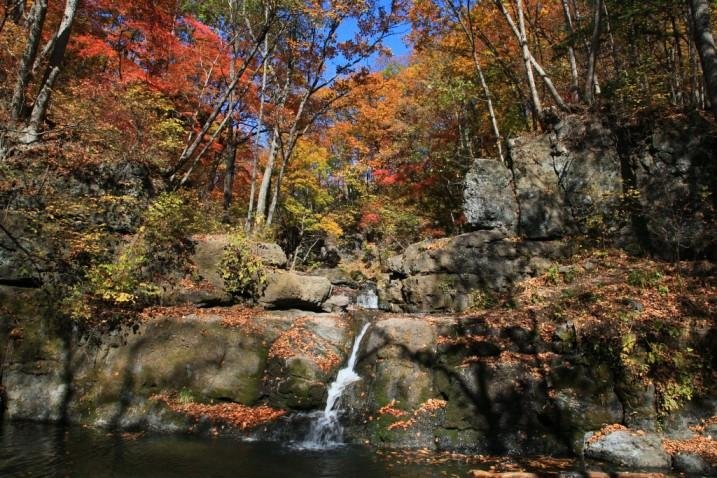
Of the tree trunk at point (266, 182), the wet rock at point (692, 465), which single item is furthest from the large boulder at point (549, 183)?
the wet rock at point (692, 465)

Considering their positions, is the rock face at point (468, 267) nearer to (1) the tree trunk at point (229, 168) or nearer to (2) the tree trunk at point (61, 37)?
(1) the tree trunk at point (229, 168)

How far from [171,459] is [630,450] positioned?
25.6 feet

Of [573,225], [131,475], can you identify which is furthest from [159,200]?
[573,225]

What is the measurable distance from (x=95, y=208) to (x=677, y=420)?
47.4ft

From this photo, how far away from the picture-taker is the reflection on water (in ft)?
22.7

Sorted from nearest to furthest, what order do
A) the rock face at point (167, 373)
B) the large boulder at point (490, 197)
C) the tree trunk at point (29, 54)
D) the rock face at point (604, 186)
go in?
the rock face at point (167, 373)
the tree trunk at point (29, 54)
the rock face at point (604, 186)
the large boulder at point (490, 197)

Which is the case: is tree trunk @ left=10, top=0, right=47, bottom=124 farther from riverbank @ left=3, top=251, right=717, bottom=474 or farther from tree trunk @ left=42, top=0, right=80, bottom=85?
riverbank @ left=3, top=251, right=717, bottom=474

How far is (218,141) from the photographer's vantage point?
22.4 metres

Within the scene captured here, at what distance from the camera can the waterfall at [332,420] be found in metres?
8.87

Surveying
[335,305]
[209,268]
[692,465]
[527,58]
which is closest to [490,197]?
[527,58]

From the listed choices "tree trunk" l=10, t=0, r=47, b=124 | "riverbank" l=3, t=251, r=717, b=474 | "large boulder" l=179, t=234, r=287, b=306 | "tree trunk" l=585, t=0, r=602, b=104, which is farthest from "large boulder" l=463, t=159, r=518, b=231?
"tree trunk" l=10, t=0, r=47, b=124

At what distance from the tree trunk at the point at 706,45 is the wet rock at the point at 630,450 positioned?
6.38 metres

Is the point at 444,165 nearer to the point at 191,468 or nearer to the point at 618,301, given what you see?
the point at 618,301

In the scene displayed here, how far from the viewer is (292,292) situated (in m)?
13.1
